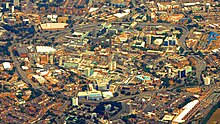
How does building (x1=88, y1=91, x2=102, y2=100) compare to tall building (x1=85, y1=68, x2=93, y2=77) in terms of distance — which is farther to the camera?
tall building (x1=85, y1=68, x2=93, y2=77)

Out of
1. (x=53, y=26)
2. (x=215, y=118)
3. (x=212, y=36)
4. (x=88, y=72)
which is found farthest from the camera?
(x=53, y=26)

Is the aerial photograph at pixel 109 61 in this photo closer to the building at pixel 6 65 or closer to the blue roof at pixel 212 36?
the building at pixel 6 65

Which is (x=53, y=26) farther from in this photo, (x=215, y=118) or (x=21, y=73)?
(x=215, y=118)

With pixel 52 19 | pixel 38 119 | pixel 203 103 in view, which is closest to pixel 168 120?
pixel 203 103

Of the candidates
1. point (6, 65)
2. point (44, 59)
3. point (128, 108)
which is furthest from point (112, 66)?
point (128, 108)

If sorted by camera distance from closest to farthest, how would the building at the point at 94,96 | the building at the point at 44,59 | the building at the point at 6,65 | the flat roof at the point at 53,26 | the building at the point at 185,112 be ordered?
the building at the point at 185,112 < the building at the point at 94,96 < the building at the point at 6,65 < the building at the point at 44,59 < the flat roof at the point at 53,26

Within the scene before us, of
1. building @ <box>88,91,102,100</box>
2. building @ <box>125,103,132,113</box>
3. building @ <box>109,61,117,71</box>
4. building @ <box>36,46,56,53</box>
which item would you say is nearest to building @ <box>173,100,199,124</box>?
building @ <box>125,103,132,113</box>

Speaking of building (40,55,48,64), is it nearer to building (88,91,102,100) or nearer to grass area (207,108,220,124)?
building (88,91,102,100)

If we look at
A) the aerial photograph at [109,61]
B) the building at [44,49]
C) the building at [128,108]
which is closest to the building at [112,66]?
the aerial photograph at [109,61]

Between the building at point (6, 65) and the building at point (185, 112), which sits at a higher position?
the building at point (6, 65)
